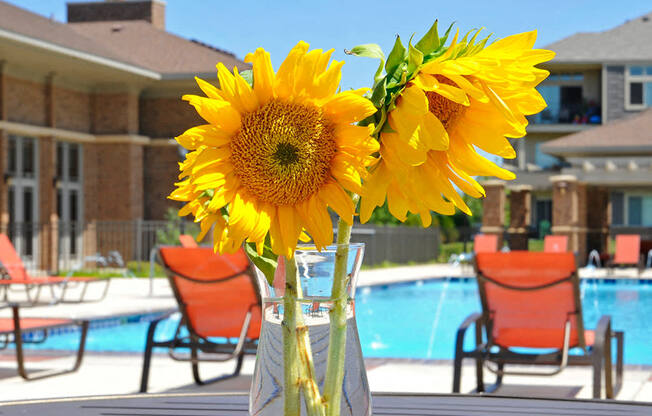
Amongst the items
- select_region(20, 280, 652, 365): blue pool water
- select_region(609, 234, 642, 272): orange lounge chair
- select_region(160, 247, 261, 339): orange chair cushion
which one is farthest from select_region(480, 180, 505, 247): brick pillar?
select_region(160, 247, 261, 339): orange chair cushion

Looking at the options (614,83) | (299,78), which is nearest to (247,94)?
(299,78)

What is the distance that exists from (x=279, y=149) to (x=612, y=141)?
26.3m

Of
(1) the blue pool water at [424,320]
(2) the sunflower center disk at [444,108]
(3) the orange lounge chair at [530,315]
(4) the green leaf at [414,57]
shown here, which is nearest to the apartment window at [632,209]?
(1) the blue pool water at [424,320]

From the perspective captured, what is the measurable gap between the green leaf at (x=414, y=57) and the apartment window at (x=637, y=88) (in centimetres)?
3399

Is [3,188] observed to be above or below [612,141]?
below

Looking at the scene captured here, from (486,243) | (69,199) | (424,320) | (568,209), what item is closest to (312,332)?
(424,320)

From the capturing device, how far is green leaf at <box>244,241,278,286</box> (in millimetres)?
1201

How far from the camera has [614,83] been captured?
109 ft

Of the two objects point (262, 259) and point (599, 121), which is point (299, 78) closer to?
point (262, 259)

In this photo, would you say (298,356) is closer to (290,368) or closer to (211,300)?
(290,368)

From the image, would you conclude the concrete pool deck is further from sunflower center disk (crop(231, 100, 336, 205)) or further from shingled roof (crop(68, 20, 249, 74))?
shingled roof (crop(68, 20, 249, 74))

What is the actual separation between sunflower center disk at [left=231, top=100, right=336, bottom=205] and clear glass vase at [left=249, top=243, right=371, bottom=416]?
0.65 feet

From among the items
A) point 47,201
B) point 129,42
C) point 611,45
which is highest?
point 611,45

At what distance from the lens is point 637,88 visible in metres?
33.2
